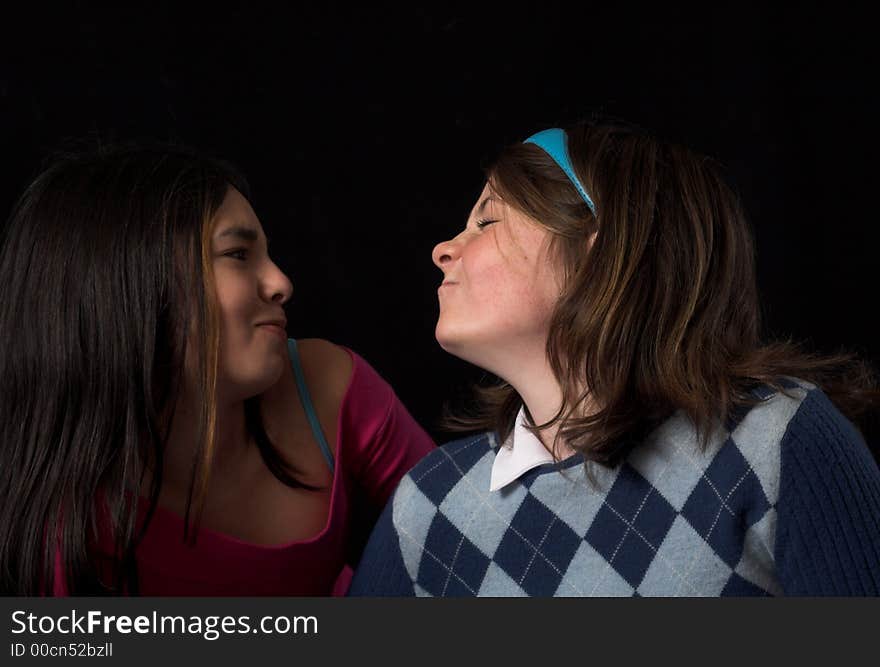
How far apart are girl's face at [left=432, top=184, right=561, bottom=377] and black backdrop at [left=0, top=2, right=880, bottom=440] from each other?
2.76 feet

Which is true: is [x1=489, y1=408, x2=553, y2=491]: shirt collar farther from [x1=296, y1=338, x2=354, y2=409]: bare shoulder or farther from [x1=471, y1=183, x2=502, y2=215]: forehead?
[x1=296, y1=338, x2=354, y2=409]: bare shoulder

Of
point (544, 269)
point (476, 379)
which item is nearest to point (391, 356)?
point (476, 379)

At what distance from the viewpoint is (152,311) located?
174 centimetres

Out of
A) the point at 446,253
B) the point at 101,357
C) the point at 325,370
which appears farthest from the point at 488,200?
the point at 101,357

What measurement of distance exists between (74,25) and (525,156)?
1.12 meters

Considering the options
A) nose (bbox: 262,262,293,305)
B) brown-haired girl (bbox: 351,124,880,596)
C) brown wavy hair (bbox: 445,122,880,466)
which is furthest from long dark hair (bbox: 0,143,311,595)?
brown wavy hair (bbox: 445,122,880,466)

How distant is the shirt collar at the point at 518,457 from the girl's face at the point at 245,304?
15.2 inches

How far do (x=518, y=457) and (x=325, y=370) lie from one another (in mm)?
514

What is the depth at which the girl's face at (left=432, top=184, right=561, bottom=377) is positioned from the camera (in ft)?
5.28

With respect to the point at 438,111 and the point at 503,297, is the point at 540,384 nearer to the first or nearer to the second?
the point at 503,297

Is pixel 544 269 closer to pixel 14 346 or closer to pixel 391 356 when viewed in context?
pixel 14 346

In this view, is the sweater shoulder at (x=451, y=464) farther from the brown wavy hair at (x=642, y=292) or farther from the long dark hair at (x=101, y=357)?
the long dark hair at (x=101, y=357)

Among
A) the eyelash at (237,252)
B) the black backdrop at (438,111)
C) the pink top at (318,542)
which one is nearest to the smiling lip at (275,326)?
the eyelash at (237,252)

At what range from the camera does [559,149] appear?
1.69m
